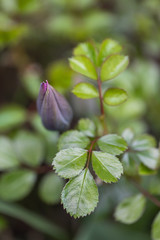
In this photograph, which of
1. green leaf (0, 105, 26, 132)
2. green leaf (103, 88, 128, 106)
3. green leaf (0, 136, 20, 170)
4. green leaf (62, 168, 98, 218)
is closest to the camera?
green leaf (62, 168, 98, 218)

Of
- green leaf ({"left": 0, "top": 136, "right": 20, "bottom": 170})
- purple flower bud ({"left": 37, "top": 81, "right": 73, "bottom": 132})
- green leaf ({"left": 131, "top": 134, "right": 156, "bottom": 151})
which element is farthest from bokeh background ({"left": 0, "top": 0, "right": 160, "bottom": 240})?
green leaf ({"left": 131, "top": 134, "right": 156, "bottom": 151})

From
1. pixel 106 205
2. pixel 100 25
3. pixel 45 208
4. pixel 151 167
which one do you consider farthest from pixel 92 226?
pixel 100 25

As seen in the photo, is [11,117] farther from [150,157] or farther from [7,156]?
[150,157]

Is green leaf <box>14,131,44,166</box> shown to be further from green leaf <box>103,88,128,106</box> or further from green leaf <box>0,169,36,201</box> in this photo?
green leaf <box>103,88,128,106</box>

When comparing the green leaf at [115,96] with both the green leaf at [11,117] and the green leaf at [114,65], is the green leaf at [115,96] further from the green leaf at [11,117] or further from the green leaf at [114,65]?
the green leaf at [11,117]

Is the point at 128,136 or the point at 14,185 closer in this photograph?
the point at 128,136

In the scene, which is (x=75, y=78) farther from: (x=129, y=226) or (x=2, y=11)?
(x=129, y=226)

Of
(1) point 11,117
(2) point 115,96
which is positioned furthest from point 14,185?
(2) point 115,96
